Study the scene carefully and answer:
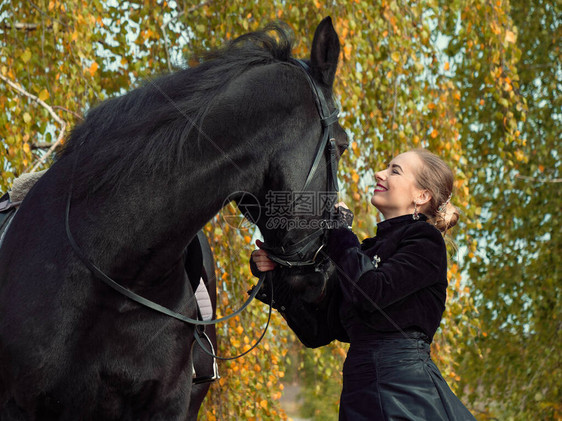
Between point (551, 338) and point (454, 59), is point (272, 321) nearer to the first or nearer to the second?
point (551, 338)

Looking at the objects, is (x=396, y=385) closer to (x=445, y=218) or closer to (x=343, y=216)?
(x=343, y=216)

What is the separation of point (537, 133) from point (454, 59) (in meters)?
1.36

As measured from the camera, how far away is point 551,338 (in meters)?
6.07

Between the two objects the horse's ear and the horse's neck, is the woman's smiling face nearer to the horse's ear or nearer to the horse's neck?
the horse's ear

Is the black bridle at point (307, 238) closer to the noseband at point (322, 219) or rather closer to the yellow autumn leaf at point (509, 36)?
the noseband at point (322, 219)

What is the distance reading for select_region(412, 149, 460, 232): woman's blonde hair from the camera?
7.57ft

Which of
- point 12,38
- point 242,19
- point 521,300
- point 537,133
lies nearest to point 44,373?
point 12,38

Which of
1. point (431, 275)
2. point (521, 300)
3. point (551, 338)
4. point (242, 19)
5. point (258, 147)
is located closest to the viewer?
point (258, 147)

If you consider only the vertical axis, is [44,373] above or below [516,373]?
above

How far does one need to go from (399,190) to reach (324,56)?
566 millimetres

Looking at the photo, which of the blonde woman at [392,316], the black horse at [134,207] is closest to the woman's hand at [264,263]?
the blonde woman at [392,316]

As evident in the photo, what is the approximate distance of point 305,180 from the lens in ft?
6.07

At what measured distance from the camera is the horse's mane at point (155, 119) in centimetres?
184

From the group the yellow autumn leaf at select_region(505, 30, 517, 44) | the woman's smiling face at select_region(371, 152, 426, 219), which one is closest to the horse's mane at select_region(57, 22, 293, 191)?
the woman's smiling face at select_region(371, 152, 426, 219)
